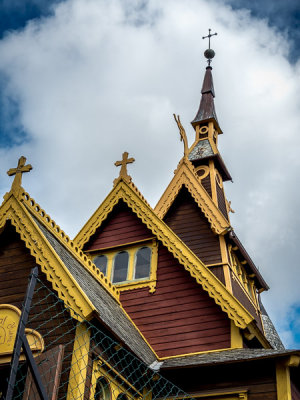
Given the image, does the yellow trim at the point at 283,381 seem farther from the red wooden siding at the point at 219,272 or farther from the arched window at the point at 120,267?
the arched window at the point at 120,267

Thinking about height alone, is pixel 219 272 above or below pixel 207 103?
below

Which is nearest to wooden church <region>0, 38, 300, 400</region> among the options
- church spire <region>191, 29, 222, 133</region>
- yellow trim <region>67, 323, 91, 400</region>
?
yellow trim <region>67, 323, 91, 400</region>

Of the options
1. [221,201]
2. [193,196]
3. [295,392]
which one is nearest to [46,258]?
[295,392]

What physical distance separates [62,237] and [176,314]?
344cm

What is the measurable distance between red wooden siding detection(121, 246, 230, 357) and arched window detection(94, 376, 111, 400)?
3034mm

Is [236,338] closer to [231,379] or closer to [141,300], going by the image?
[231,379]

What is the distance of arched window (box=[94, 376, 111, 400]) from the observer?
10751mm

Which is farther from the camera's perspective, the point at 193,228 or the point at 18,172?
the point at 193,228

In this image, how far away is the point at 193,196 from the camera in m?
18.7

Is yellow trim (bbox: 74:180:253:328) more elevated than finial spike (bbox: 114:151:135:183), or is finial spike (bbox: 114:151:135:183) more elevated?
finial spike (bbox: 114:151:135:183)

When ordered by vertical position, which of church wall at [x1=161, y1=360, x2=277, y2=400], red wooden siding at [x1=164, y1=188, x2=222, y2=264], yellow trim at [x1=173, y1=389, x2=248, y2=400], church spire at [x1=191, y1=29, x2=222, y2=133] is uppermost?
church spire at [x1=191, y1=29, x2=222, y2=133]

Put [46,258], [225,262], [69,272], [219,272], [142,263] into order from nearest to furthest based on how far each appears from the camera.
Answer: [69,272]
[46,258]
[142,263]
[219,272]
[225,262]

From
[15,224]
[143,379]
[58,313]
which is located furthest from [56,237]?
[143,379]

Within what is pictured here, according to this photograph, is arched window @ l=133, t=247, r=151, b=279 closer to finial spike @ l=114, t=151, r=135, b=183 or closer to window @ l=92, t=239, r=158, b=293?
window @ l=92, t=239, r=158, b=293
